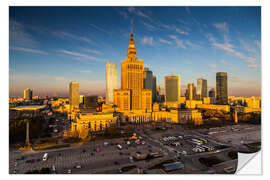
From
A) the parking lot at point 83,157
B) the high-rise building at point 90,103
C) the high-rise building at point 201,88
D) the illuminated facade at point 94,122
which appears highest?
the high-rise building at point 201,88

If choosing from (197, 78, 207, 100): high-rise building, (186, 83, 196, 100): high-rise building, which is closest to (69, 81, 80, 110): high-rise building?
(186, 83, 196, 100): high-rise building

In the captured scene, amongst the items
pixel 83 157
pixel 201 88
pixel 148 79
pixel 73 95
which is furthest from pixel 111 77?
pixel 83 157

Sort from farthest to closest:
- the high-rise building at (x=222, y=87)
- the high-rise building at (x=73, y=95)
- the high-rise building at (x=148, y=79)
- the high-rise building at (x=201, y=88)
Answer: the high-rise building at (x=201, y=88) < the high-rise building at (x=148, y=79) < the high-rise building at (x=73, y=95) < the high-rise building at (x=222, y=87)

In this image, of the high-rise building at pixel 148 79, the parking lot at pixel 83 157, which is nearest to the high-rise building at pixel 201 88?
the high-rise building at pixel 148 79

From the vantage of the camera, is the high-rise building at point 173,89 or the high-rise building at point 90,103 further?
the high-rise building at point 173,89

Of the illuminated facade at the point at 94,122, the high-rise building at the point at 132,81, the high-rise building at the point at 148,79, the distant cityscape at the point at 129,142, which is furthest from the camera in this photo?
the high-rise building at the point at 148,79

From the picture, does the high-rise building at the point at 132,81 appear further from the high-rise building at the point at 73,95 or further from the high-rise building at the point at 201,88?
the high-rise building at the point at 201,88

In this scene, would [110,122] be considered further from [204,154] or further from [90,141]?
[204,154]
